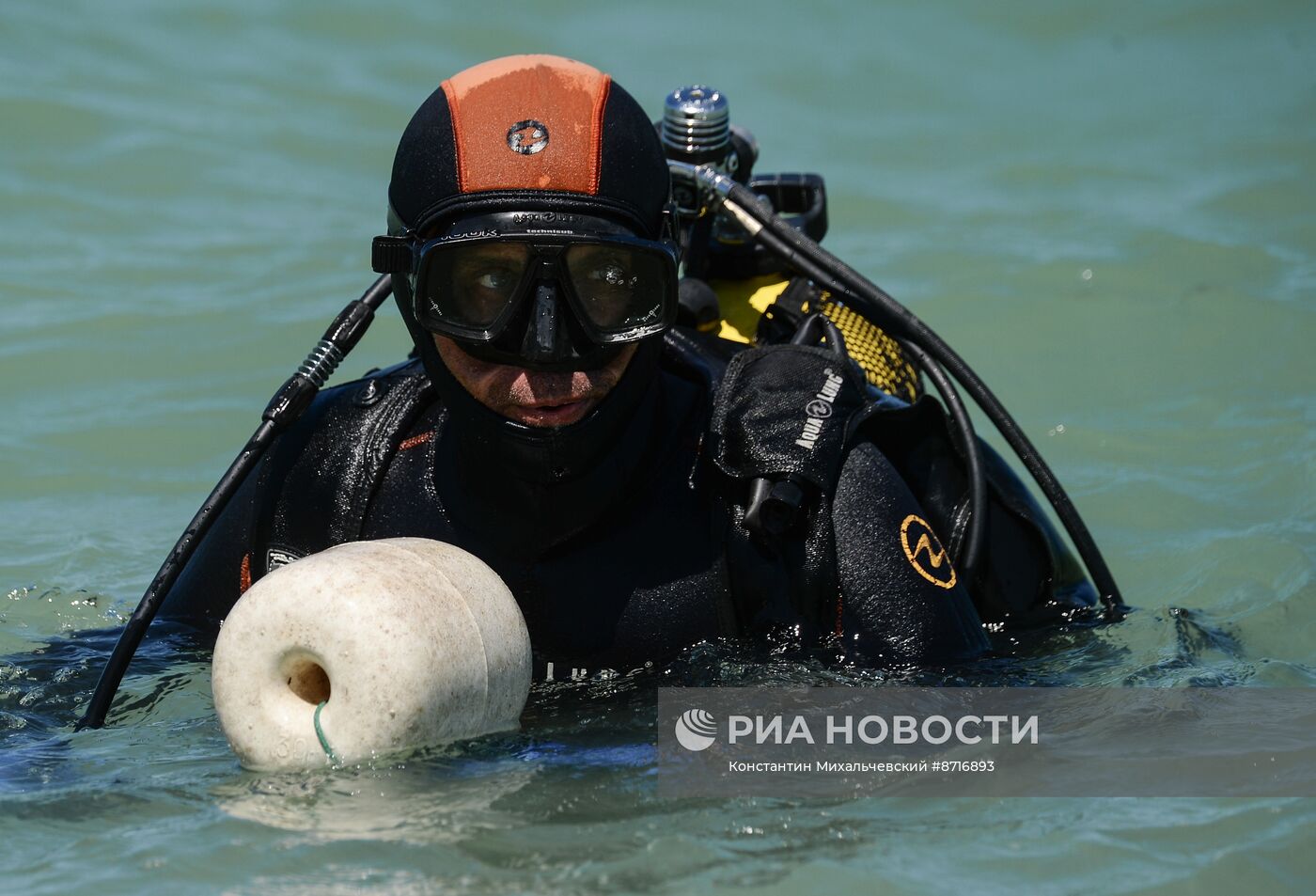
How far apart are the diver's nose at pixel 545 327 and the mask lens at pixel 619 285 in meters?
0.04

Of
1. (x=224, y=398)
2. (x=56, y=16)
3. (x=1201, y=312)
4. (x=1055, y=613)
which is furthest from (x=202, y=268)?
(x=1055, y=613)

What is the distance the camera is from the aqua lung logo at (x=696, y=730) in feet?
9.30

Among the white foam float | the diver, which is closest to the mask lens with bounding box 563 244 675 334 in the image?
the diver

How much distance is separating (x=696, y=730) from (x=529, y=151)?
39.7 inches

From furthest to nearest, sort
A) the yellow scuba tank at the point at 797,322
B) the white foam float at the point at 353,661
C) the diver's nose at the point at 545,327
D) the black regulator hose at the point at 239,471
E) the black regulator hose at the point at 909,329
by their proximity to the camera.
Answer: the yellow scuba tank at the point at 797,322 → the black regulator hose at the point at 909,329 → the black regulator hose at the point at 239,471 → the diver's nose at the point at 545,327 → the white foam float at the point at 353,661

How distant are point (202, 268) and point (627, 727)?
4480mm

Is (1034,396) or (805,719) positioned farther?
(1034,396)

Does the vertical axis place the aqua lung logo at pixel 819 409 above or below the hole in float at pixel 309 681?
above

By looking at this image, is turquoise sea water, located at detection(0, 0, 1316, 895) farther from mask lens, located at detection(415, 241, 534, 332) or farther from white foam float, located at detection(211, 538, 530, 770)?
mask lens, located at detection(415, 241, 534, 332)

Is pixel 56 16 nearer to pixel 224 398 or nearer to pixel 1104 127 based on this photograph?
pixel 224 398

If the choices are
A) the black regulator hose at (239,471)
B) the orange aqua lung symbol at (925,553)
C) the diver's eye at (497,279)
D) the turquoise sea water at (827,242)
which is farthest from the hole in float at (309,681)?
the orange aqua lung symbol at (925,553)

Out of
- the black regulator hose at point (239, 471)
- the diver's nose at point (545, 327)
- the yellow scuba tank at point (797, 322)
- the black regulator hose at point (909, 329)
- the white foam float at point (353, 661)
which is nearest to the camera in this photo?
the white foam float at point (353, 661)

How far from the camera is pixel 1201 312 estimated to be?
6.37 meters

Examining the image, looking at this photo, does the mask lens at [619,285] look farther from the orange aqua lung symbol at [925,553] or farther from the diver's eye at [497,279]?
the orange aqua lung symbol at [925,553]
